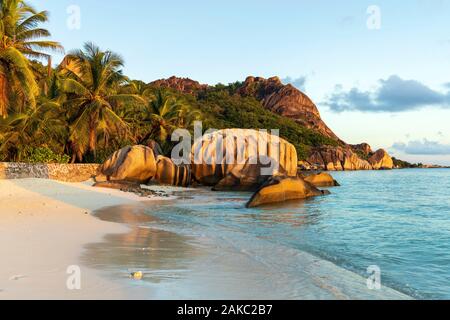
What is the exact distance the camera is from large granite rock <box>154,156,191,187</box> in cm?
3014

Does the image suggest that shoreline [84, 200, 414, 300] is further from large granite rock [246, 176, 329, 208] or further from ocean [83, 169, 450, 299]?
large granite rock [246, 176, 329, 208]

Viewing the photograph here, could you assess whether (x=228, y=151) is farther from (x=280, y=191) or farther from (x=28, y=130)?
(x=28, y=130)


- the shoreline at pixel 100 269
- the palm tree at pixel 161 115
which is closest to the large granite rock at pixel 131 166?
the palm tree at pixel 161 115

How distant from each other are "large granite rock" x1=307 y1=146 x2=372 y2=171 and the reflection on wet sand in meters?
87.7

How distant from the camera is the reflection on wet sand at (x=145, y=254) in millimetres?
5625

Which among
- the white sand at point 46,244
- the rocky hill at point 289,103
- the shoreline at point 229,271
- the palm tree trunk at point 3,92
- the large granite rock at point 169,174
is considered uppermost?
the rocky hill at point 289,103

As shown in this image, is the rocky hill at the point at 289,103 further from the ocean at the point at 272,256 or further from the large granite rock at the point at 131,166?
the ocean at the point at 272,256

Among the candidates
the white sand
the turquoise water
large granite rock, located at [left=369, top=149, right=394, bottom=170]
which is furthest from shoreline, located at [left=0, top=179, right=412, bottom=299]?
large granite rock, located at [left=369, top=149, right=394, bottom=170]

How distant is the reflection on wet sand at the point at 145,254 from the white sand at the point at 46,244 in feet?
1.00

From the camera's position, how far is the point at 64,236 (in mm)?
8180

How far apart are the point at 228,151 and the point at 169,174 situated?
15.9 feet

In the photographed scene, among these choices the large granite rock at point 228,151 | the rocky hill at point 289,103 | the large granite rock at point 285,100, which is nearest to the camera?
the large granite rock at point 228,151
